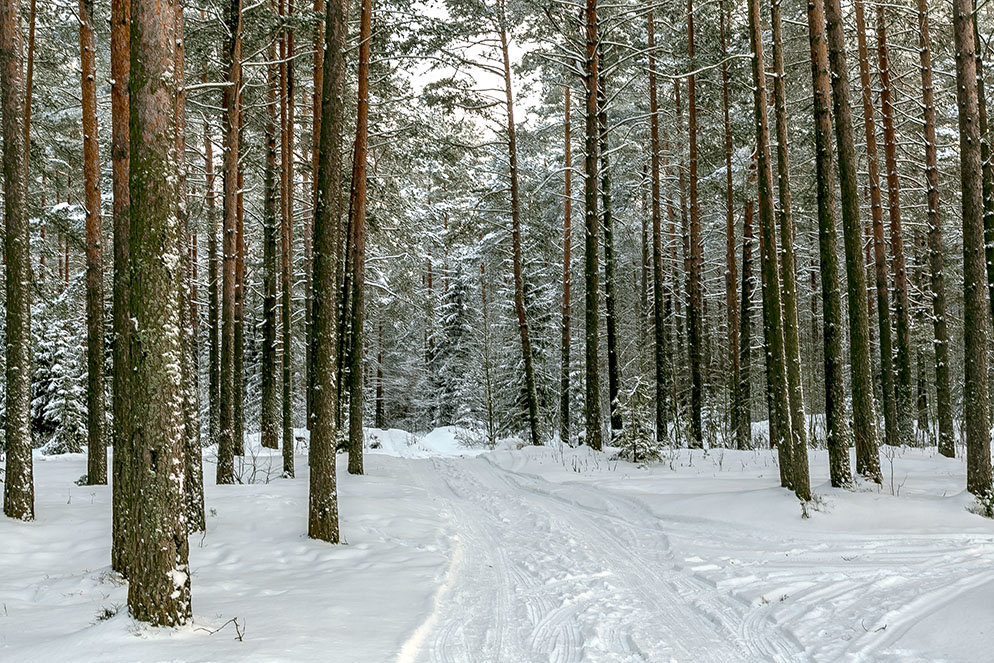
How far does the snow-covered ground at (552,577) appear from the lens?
4.19 meters

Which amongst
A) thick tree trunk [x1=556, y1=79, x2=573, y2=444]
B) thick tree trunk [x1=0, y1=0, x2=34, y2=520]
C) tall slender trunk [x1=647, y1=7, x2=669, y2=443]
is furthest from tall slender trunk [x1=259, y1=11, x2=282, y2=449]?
tall slender trunk [x1=647, y1=7, x2=669, y2=443]

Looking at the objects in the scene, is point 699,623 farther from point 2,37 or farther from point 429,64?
point 429,64

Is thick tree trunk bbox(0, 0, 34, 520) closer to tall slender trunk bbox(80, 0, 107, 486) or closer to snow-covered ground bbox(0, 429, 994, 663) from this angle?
snow-covered ground bbox(0, 429, 994, 663)

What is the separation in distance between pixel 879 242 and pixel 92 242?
16.0 meters

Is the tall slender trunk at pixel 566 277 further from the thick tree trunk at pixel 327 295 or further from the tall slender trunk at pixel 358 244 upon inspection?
the thick tree trunk at pixel 327 295

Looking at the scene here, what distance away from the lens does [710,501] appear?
339 inches

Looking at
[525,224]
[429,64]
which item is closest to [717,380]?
[525,224]

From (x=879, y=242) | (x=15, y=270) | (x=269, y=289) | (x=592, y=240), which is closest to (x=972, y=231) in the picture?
(x=879, y=242)

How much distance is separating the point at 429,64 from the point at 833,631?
1432 centimetres

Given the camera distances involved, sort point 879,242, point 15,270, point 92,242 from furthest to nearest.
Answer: point 879,242 → point 92,242 → point 15,270

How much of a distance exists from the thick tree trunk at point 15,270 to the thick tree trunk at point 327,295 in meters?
3.96

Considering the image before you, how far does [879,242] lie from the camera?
13914 mm

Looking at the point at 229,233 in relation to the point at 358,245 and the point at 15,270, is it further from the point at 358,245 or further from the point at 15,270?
the point at 15,270

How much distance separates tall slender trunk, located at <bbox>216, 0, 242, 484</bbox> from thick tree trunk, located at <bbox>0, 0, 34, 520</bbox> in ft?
8.88
